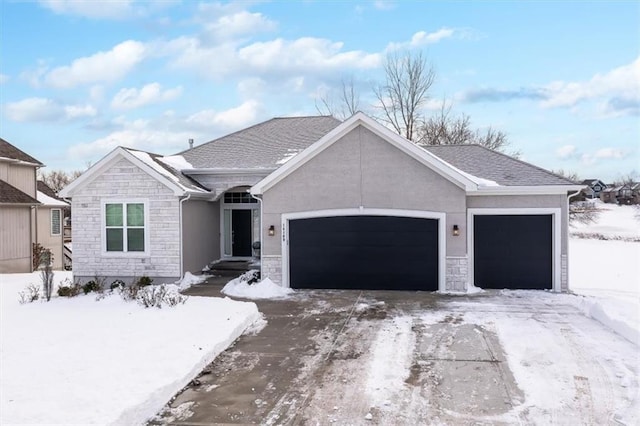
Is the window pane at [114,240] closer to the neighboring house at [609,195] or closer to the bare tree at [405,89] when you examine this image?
the bare tree at [405,89]

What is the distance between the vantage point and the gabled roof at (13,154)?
2219cm

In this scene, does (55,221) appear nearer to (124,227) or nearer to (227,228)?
(227,228)

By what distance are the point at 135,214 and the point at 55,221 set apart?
14970 mm

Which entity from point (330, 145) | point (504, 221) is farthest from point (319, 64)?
point (504, 221)

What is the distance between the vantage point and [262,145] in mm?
17594

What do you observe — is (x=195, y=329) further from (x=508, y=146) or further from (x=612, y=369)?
(x=508, y=146)

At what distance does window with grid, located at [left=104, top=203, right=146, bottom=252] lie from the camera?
14.6m

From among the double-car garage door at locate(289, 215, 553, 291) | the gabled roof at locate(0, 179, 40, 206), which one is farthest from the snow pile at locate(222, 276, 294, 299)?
the gabled roof at locate(0, 179, 40, 206)

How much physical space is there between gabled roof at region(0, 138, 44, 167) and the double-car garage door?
16.4 m

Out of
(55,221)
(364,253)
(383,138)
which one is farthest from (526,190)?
(55,221)

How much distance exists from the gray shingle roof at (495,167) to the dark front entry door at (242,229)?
22.4ft

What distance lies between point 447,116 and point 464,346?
28.0 metres

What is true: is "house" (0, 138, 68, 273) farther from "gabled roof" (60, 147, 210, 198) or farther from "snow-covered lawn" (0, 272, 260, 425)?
"snow-covered lawn" (0, 272, 260, 425)

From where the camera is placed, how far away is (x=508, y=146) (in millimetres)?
36969
